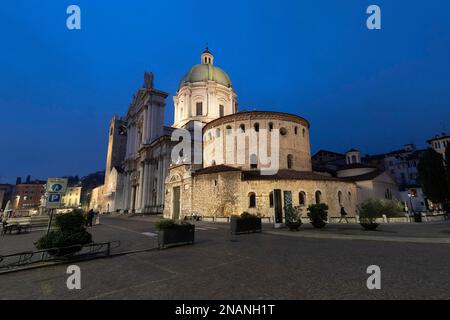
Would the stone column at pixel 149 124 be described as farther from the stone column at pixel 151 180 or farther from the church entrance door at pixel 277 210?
the church entrance door at pixel 277 210

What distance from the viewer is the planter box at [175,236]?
9.66 metres

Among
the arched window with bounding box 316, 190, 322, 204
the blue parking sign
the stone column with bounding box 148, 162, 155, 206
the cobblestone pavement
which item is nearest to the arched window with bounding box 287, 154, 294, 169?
the arched window with bounding box 316, 190, 322, 204

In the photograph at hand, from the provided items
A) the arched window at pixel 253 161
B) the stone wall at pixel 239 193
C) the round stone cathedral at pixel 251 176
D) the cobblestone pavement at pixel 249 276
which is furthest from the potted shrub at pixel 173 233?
the arched window at pixel 253 161

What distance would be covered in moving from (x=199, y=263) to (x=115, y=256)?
11.7 ft

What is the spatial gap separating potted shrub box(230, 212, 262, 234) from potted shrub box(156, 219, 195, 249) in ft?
12.4

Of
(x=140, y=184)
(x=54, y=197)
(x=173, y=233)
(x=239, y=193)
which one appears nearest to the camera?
(x=54, y=197)

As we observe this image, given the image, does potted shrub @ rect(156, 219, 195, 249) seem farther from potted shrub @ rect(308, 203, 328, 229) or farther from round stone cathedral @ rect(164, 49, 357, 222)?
round stone cathedral @ rect(164, 49, 357, 222)

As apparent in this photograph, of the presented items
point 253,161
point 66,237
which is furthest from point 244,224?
Result: point 253,161

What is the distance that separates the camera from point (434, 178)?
29.5 metres

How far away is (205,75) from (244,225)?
4193 cm

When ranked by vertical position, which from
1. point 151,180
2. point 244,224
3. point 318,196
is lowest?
point 244,224

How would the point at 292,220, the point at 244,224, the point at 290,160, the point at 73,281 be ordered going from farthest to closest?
the point at 290,160, the point at 292,220, the point at 244,224, the point at 73,281

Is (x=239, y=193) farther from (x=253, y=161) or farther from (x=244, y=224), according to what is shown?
(x=244, y=224)
